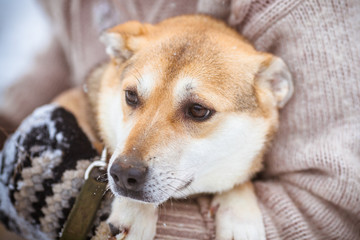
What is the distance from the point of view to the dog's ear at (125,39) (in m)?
1.86

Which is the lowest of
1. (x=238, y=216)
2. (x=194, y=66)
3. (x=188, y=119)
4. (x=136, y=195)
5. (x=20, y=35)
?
(x=238, y=216)

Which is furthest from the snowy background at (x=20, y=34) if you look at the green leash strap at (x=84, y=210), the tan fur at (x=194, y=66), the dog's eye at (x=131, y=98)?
the green leash strap at (x=84, y=210)

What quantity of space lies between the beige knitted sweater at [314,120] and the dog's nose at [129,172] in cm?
81

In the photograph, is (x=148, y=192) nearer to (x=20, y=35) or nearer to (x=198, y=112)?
(x=198, y=112)

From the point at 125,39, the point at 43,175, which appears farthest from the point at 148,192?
the point at 125,39

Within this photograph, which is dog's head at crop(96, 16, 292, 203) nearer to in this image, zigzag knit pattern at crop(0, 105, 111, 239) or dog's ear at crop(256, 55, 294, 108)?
dog's ear at crop(256, 55, 294, 108)

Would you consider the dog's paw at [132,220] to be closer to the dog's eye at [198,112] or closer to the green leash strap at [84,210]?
the green leash strap at [84,210]

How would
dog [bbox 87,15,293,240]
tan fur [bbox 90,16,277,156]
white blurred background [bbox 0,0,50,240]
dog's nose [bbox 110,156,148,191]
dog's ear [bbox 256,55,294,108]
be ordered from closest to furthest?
dog's nose [bbox 110,156,148,191]
dog [bbox 87,15,293,240]
tan fur [bbox 90,16,277,156]
dog's ear [bbox 256,55,294,108]
white blurred background [bbox 0,0,50,240]

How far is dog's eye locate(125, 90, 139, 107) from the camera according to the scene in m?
1.68

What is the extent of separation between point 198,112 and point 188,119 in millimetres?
68

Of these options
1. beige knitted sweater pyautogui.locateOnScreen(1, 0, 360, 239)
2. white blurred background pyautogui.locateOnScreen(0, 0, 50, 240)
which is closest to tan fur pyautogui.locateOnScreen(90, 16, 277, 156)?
beige knitted sweater pyautogui.locateOnScreen(1, 0, 360, 239)

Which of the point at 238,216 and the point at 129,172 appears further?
the point at 238,216

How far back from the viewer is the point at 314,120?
179 centimetres

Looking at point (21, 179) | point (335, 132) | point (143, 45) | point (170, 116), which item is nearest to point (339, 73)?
point (335, 132)
